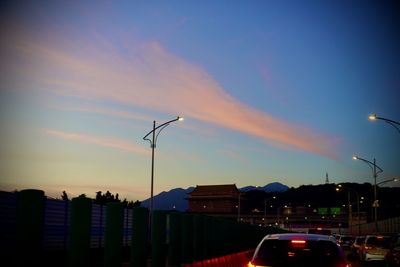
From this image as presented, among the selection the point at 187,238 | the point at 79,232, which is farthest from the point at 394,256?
the point at 79,232

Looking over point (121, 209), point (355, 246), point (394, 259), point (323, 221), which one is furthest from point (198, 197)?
point (121, 209)

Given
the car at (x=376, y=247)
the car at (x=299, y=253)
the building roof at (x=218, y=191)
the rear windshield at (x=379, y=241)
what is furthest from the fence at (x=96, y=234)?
the building roof at (x=218, y=191)

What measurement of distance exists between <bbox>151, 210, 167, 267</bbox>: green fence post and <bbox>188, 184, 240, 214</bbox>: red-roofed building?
571ft

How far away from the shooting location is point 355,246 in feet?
119

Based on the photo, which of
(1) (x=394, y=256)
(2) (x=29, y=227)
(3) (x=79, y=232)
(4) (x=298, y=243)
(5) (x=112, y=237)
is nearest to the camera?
(2) (x=29, y=227)

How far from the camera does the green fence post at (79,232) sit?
1053cm

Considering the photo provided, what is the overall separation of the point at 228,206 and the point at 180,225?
569ft

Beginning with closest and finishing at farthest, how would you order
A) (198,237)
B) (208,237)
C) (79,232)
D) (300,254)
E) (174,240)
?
(300,254) < (79,232) < (174,240) < (198,237) < (208,237)

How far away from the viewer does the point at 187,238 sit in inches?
759

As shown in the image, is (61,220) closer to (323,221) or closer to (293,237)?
(293,237)

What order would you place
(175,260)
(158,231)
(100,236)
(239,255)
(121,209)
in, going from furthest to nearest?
1. (100,236)
2. (239,255)
3. (175,260)
4. (158,231)
5. (121,209)

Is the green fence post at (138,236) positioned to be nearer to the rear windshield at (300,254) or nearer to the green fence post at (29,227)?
the green fence post at (29,227)

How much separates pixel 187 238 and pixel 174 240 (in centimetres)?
167

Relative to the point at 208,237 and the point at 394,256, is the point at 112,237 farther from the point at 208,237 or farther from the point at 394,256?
the point at 394,256
